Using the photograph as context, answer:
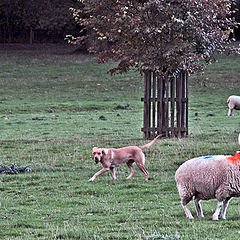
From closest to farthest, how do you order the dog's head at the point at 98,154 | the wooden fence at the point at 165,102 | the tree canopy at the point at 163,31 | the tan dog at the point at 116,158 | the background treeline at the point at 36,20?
the dog's head at the point at 98,154 → the tan dog at the point at 116,158 → the tree canopy at the point at 163,31 → the wooden fence at the point at 165,102 → the background treeline at the point at 36,20

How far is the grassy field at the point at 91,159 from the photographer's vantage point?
835 cm

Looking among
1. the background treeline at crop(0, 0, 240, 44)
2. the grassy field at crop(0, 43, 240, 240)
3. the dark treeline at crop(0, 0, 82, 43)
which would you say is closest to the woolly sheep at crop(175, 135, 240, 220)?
the grassy field at crop(0, 43, 240, 240)

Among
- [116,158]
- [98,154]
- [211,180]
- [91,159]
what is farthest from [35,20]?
[211,180]

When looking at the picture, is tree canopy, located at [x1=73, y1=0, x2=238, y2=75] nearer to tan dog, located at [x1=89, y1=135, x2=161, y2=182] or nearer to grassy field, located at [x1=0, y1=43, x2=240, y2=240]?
grassy field, located at [x1=0, y1=43, x2=240, y2=240]

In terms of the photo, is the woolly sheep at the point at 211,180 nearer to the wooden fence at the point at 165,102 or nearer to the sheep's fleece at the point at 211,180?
the sheep's fleece at the point at 211,180

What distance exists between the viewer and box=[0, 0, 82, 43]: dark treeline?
49156 millimetres

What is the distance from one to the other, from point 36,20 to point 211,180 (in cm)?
4628

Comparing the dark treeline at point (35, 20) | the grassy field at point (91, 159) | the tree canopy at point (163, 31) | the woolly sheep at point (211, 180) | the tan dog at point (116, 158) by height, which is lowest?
the grassy field at point (91, 159)

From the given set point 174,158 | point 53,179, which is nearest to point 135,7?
point 174,158

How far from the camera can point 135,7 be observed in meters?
18.5

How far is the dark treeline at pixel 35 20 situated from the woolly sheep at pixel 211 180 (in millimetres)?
37565

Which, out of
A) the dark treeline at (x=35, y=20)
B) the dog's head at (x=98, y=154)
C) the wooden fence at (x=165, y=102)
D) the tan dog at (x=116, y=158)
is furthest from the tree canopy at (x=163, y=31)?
the dark treeline at (x=35, y=20)

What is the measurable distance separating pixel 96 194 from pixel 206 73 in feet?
99.1

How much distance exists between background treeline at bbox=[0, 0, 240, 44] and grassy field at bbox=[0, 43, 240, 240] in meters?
12.1
